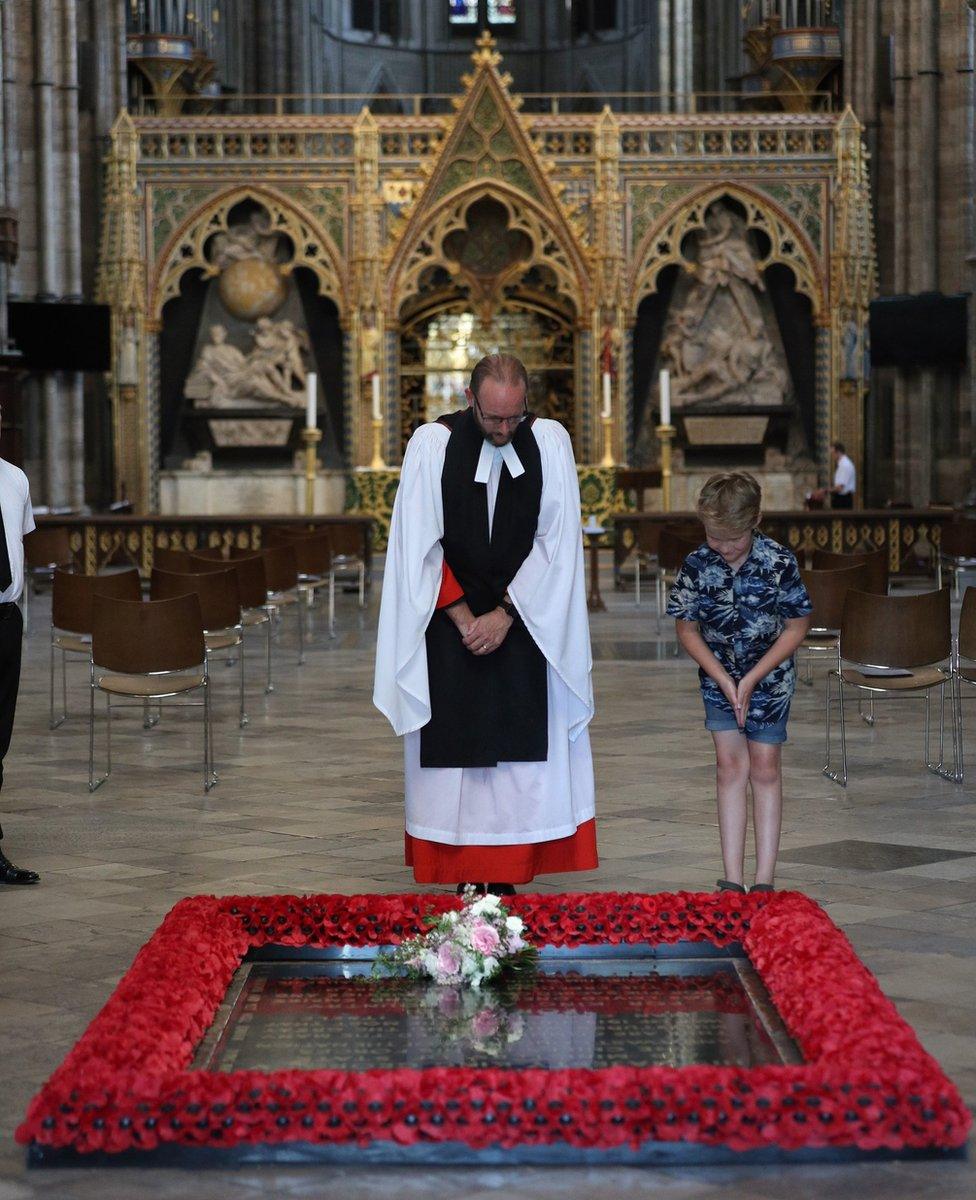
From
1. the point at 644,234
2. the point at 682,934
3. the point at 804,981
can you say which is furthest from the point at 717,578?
the point at 644,234

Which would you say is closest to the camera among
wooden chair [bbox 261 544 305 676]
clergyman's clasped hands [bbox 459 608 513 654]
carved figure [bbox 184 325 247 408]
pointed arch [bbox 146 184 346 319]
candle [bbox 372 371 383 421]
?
clergyman's clasped hands [bbox 459 608 513 654]

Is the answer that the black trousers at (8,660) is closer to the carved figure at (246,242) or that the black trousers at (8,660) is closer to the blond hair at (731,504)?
the blond hair at (731,504)

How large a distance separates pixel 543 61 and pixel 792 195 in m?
17.7

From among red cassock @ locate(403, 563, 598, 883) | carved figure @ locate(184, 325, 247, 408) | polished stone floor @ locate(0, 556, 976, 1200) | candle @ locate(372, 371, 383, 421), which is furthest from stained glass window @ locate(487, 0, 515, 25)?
red cassock @ locate(403, 563, 598, 883)

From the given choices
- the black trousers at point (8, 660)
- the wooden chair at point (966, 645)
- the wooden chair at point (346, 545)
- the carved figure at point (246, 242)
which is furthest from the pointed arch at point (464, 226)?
the black trousers at point (8, 660)

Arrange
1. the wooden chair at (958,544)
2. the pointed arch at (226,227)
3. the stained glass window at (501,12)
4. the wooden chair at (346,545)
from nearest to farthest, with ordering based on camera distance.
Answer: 1. the wooden chair at (958,544)
2. the wooden chair at (346,545)
3. the pointed arch at (226,227)
4. the stained glass window at (501,12)

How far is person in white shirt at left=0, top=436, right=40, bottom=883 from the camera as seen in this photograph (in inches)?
278

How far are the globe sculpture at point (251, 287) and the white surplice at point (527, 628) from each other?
19.8 m

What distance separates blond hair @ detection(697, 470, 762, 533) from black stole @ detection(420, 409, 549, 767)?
21.5 inches

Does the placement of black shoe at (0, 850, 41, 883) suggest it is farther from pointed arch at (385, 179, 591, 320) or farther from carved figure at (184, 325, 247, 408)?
carved figure at (184, 325, 247, 408)

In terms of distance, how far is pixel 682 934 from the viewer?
18.6 ft

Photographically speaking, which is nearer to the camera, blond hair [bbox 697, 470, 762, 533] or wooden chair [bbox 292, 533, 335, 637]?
blond hair [bbox 697, 470, 762, 533]

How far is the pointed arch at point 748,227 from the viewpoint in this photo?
25.1m

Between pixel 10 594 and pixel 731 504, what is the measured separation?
272cm
